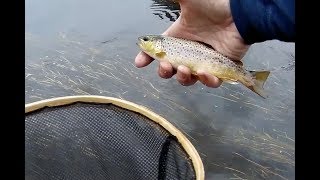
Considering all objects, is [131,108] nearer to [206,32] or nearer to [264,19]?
[206,32]

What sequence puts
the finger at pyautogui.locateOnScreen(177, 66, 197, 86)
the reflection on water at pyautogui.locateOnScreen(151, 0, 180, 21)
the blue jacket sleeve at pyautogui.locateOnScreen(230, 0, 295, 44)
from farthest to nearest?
1. the reflection on water at pyautogui.locateOnScreen(151, 0, 180, 21)
2. the finger at pyautogui.locateOnScreen(177, 66, 197, 86)
3. the blue jacket sleeve at pyautogui.locateOnScreen(230, 0, 295, 44)

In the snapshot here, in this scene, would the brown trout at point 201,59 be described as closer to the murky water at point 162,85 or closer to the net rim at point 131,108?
the net rim at point 131,108

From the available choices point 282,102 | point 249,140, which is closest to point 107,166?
point 249,140

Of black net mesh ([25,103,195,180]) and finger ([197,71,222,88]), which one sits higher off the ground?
finger ([197,71,222,88])

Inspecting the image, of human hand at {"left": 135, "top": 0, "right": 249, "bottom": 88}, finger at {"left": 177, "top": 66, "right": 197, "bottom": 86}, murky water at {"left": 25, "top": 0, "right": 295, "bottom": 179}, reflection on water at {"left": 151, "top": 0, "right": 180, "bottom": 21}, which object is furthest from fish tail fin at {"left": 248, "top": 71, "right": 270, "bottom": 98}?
reflection on water at {"left": 151, "top": 0, "right": 180, "bottom": 21}

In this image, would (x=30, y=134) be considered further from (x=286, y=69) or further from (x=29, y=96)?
(x=286, y=69)

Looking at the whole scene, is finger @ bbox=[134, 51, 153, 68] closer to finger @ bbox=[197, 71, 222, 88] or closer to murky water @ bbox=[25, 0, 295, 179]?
finger @ bbox=[197, 71, 222, 88]
